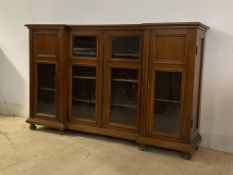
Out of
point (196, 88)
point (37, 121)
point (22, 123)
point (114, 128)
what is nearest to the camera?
point (196, 88)

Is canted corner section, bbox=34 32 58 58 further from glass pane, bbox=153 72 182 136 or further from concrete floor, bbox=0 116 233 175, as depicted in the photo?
glass pane, bbox=153 72 182 136

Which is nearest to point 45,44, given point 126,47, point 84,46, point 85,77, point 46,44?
point 46,44

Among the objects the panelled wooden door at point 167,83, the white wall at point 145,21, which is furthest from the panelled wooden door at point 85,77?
the panelled wooden door at point 167,83

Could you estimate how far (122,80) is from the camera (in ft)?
11.2

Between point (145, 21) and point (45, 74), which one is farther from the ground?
point (145, 21)

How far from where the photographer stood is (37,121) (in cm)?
383

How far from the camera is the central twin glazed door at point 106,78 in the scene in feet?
11.0

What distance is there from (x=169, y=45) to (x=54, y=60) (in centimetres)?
148

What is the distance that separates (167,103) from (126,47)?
0.80 meters

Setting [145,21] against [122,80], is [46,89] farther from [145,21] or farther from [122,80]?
[145,21]

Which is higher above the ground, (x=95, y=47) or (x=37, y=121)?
(x=95, y=47)

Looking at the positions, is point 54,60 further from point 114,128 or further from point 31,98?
point 114,128

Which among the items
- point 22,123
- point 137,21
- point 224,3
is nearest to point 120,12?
point 137,21

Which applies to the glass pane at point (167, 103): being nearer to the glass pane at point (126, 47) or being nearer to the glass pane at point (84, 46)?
the glass pane at point (126, 47)
